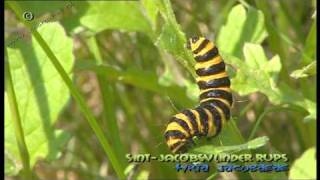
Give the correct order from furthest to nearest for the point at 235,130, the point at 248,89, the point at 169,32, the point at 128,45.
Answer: the point at 128,45 → the point at 248,89 → the point at 235,130 → the point at 169,32

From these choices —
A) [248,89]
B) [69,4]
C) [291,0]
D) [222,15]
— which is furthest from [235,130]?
[291,0]

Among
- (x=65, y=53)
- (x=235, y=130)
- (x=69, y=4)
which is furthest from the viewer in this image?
(x=69, y=4)

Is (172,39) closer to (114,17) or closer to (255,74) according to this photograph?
(255,74)

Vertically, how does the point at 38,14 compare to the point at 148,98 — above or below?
above

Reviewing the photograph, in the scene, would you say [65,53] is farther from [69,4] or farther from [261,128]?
[261,128]

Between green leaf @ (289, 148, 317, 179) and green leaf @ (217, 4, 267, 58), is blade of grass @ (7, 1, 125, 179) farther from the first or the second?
green leaf @ (217, 4, 267, 58)

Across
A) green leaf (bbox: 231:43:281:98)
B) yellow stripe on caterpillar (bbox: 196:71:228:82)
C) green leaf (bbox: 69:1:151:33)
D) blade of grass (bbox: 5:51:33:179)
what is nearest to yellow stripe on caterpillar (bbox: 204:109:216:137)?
yellow stripe on caterpillar (bbox: 196:71:228:82)

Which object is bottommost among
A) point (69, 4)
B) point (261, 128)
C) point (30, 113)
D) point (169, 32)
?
point (261, 128)
